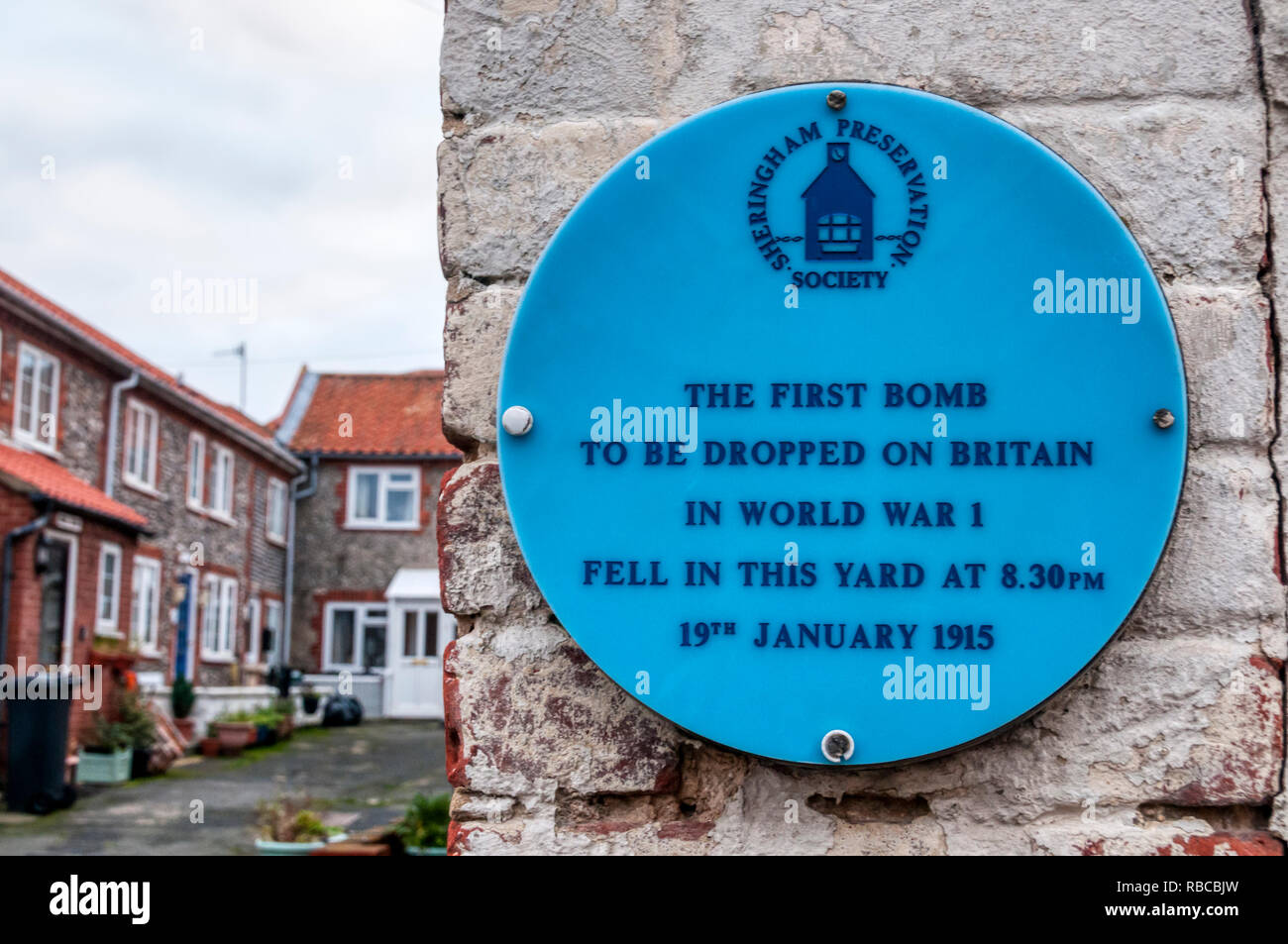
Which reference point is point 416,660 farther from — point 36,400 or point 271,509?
point 36,400

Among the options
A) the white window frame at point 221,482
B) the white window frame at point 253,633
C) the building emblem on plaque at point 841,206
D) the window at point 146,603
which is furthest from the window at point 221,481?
the building emblem on plaque at point 841,206

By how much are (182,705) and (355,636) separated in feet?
30.2

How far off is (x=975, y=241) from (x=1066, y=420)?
31cm

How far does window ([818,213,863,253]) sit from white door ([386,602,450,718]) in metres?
25.2

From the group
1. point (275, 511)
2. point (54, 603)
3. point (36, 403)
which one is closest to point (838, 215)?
point (54, 603)

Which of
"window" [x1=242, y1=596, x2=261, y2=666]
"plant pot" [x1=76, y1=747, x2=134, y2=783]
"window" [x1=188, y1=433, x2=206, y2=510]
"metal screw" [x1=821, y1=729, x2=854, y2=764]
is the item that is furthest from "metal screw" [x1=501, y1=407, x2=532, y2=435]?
"window" [x1=242, y1=596, x2=261, y2=666]

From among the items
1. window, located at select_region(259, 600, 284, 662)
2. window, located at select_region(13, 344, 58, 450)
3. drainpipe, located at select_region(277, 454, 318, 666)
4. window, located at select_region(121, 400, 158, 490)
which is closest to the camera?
window, located at select_region(13, 344, 58, 450)

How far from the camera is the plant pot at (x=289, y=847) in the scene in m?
8.62

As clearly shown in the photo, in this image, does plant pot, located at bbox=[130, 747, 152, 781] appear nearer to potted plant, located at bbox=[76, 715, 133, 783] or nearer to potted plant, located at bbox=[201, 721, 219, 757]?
potted plant, located at bbox=[76, 715, 133, 783]

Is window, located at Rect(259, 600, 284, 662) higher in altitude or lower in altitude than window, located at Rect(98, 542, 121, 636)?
lower

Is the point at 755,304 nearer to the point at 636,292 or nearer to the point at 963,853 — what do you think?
the point at 636,292

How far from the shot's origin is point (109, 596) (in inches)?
710

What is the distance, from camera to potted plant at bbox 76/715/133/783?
14.6 m
